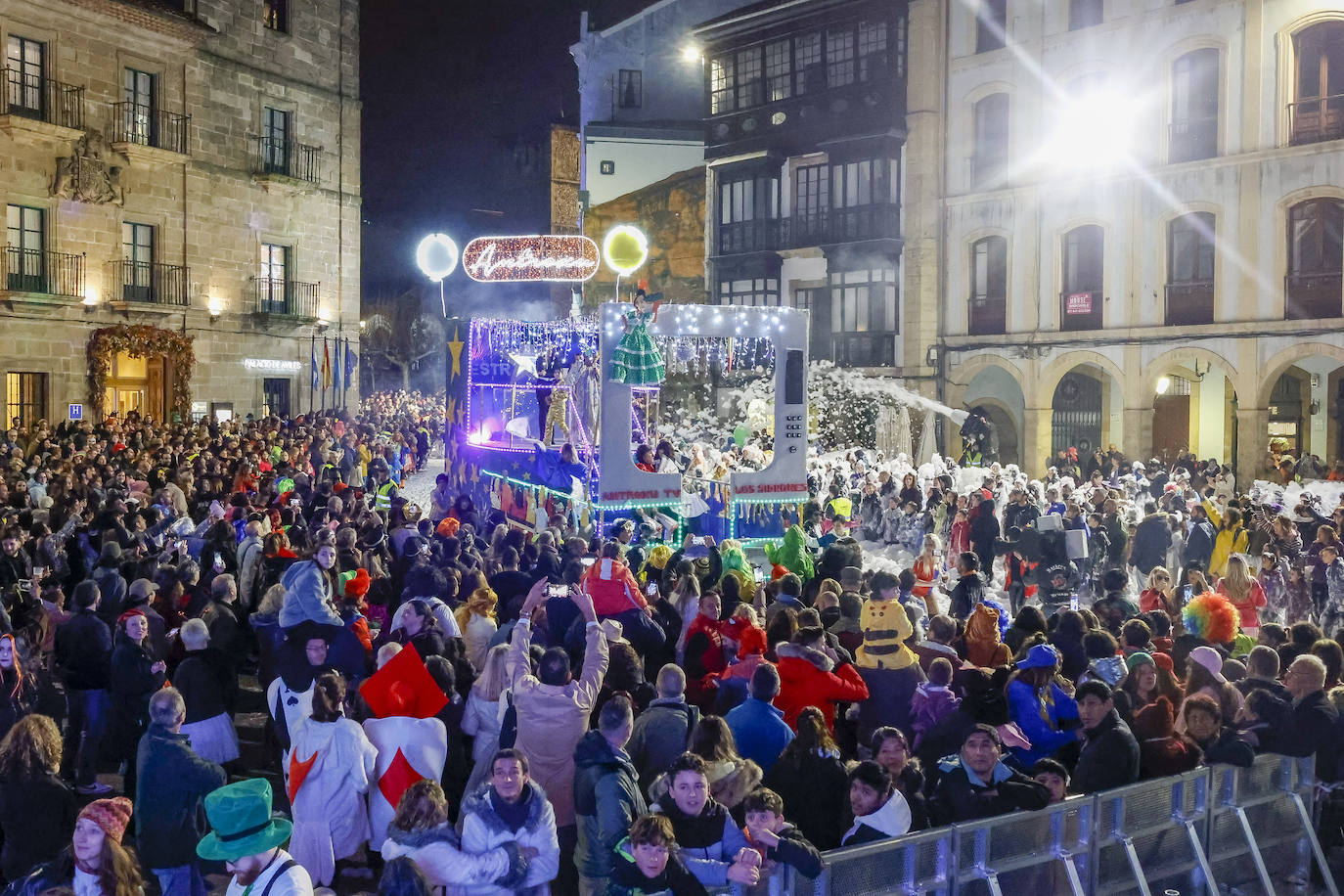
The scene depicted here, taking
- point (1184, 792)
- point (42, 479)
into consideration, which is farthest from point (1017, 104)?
point (1184, 792)

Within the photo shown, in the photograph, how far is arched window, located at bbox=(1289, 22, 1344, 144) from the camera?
74.0ft

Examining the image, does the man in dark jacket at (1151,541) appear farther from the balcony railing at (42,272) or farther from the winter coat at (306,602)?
the balcony railing at (42,272)

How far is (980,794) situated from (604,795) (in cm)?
178

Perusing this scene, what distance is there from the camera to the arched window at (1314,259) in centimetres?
2277

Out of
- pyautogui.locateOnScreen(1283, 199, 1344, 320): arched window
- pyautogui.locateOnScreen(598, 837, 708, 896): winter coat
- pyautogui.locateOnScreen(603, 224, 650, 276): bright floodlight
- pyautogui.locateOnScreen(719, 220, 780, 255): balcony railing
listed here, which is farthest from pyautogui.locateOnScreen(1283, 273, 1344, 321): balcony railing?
pyautogui.locateOnScreen(598, 837, 708, 896): winter coat

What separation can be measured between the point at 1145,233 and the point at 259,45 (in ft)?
71.9

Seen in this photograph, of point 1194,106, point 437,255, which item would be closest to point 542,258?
point 437,255

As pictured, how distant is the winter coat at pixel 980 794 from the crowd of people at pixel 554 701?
0.5 inches

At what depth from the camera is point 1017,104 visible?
2697cm

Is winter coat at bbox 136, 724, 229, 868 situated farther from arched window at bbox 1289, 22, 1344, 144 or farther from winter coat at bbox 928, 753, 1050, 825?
arched window at bbox 1289, 22, 1344, 144

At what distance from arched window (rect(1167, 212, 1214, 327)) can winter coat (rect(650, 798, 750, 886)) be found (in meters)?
22.9

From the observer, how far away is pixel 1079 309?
1044 inches

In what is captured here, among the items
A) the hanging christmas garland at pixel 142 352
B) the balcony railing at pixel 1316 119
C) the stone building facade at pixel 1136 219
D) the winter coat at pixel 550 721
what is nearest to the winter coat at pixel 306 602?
the winter coat at pixel 550 721

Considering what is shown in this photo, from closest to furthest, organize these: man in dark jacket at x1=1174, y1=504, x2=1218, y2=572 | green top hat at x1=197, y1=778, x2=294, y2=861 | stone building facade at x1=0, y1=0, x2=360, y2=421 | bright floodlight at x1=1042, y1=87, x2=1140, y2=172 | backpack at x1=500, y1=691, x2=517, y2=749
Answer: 1. green top hat at x1=197, y1=778, x2=294, y2=861
2. backpack at x1=500, y1=691, x2=517, y2=749
3. man in dark jacket at x1=1174, y1=504, x2=1218, y2=572
4. stone building facade at x1=0, y1=0, x2=360, y2=421
5. bright floodlight at x1=1042, y1=87, x2=1140, y2=172
